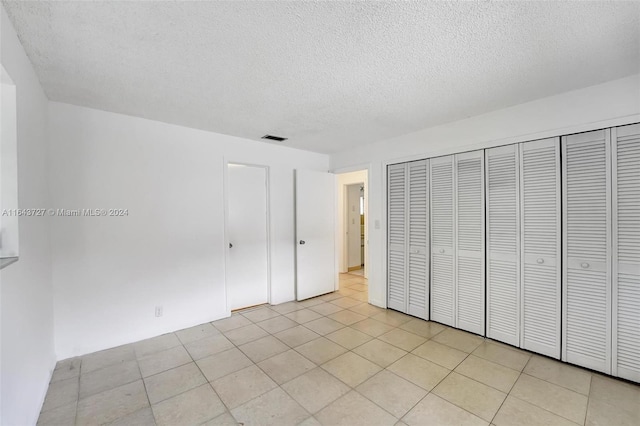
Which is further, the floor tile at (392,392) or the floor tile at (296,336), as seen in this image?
the floor tile at (296,336)

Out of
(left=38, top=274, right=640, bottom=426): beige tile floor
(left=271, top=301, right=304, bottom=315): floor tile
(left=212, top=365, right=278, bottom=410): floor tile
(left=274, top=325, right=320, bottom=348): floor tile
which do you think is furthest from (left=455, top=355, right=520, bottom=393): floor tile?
(left=271, top=301, right=304, bottom=315): floor tile

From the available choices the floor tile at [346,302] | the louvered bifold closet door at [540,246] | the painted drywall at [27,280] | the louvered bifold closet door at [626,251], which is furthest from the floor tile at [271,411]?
the louvered bifold closet door at [626,251]

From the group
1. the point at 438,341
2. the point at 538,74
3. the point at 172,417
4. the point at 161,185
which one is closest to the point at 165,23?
the point at 161,185

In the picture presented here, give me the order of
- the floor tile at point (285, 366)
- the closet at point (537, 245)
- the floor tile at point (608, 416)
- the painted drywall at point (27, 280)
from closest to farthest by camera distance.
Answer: the painted drywall at point (27, 280) < the floor tile at point (608, 416) < the closet at point (537, 245) < the floor tile at point (285, 366)

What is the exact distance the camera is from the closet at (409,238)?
3506mm

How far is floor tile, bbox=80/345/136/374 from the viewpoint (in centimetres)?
245

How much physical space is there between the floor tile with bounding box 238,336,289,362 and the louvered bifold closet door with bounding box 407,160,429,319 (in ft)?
5.93

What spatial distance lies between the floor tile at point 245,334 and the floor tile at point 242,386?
581 millimetres

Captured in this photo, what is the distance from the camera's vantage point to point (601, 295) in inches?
90.6

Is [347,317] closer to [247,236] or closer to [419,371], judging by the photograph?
[419,371]

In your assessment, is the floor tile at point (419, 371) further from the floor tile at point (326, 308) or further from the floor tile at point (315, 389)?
the floor tile at point (326, 308)

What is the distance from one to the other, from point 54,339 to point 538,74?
4.70 metres

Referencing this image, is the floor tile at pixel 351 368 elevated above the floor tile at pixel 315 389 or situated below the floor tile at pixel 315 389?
below

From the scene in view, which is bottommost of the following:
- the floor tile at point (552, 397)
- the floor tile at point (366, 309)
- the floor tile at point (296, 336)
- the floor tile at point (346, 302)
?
the floor tile at point (346, 302)
